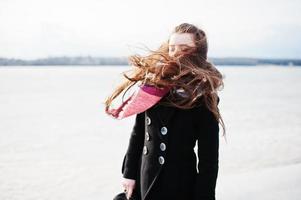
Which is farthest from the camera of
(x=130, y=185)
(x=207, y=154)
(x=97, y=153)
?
(x=97, y=153)

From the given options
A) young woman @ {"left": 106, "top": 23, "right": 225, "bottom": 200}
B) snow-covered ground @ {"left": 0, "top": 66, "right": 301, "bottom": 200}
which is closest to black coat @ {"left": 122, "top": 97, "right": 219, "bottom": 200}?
young woman @ {"left": 106, "top": 23, "right": 225, "bottom": 200}

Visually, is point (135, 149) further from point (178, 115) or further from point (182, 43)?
point (182, 43)

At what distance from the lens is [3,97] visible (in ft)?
32.1

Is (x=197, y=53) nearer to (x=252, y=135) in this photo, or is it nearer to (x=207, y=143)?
(x=207, y=143)

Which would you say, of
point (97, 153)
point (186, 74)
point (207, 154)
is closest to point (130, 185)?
point (207, 154)

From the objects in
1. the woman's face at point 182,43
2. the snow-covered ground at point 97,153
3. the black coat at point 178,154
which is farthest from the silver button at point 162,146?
the snow-covered ground at point 97,153

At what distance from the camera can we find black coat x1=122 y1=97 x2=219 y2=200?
1.47 m

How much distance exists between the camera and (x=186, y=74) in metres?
1.47

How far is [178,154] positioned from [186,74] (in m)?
0.30

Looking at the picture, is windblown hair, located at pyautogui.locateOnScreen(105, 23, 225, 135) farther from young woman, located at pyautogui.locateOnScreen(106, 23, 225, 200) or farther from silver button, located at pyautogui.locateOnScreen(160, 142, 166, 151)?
silver button, located at pyautogui.locateOnScreen(160, 142, 166, 151)

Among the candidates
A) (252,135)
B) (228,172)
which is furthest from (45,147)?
(252,135)

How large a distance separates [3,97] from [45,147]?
532 cm

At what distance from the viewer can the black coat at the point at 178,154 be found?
1466mm

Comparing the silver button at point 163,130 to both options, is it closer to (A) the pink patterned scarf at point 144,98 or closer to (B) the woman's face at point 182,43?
(A) the pink patterned scarf at point 144,98
